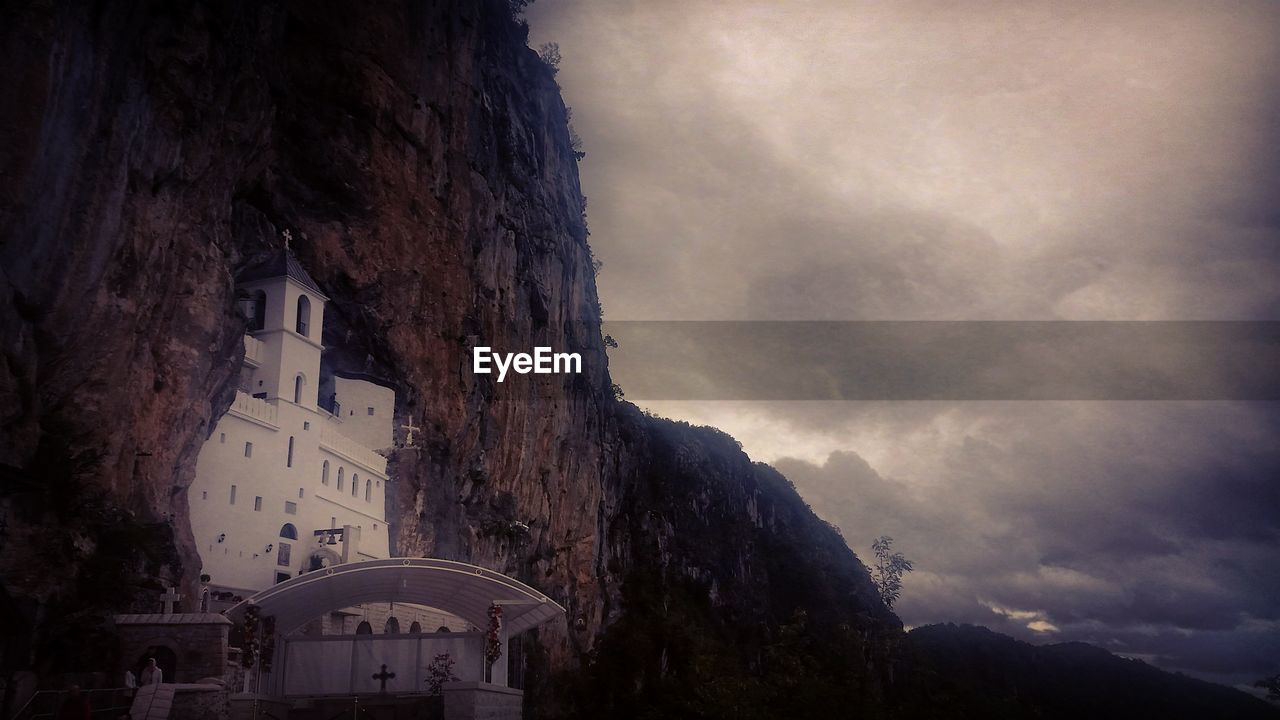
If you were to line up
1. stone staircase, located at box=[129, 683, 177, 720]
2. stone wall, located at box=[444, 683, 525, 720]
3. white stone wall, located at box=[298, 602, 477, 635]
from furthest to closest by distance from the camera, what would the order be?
white stone wall, located at box=[298, 602, 477, 635], stone wall, located at box=[444, 683, 525, 720], stone staircase, located at box=[129, 683, 177, 720]

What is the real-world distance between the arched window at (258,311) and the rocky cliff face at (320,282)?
1819 mm

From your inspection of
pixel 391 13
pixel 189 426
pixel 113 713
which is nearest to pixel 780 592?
pixel 391 13

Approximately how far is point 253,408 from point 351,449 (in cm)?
648

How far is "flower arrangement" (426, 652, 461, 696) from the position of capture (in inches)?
1059

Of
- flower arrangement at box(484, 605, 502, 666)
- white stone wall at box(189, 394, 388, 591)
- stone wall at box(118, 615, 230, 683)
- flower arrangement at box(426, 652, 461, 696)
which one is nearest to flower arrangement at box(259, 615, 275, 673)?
flower arrangement at box(426, 652, 461, 696)

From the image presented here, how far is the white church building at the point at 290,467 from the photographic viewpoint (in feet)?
117

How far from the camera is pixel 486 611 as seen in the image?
101 feet

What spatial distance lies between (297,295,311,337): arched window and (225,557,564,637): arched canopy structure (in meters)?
16.9

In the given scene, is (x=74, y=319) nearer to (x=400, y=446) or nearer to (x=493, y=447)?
(x=400, y=446)

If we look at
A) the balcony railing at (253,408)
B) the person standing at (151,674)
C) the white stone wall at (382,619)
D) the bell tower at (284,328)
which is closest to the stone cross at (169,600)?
the person standing at (151,674)

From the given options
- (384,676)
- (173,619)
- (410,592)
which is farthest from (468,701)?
(410,592)

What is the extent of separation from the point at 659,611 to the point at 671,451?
31101 millimetres

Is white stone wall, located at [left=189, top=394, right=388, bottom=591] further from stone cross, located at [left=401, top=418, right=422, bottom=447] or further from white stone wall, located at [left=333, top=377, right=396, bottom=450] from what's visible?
stone cross, located at [left=401, top=418, right=422, bottom=447]

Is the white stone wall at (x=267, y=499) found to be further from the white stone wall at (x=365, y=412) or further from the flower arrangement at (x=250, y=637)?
the flower arrangement at (x=250, y=637)
